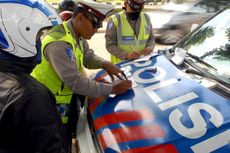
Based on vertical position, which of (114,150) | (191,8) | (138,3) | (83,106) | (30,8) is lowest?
(191,8)

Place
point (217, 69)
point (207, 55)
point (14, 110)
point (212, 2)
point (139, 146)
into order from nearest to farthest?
point (14, 110)
point (139, 146)
point (217, 69)
point (207, 55)
point (212, 2)

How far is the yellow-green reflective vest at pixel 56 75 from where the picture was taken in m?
2.40

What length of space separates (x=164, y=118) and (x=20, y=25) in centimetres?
90

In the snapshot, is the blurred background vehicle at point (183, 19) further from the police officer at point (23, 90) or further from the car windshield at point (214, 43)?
the police officer at point (23, 90)

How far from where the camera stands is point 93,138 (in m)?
2.24

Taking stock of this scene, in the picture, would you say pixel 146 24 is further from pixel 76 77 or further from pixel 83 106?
pixel 76 77

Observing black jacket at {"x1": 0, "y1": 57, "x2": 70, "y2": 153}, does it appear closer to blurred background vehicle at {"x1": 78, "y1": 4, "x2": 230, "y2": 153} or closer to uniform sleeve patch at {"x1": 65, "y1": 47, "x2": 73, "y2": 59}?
blurred background vehicle at {"x1": 78, "y1": 4, "x2": 230, "y2": 153}

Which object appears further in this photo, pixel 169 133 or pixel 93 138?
pixel 93 138

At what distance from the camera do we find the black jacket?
145 centimetres

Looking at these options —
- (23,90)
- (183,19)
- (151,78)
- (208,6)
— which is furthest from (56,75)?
(208,6)

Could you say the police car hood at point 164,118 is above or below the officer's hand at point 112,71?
above

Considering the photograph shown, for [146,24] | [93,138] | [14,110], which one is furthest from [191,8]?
[14,110]

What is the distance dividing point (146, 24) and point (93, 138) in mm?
1782

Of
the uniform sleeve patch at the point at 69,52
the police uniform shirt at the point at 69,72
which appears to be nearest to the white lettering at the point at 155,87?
the police uniform shirt at the point at 69,72
